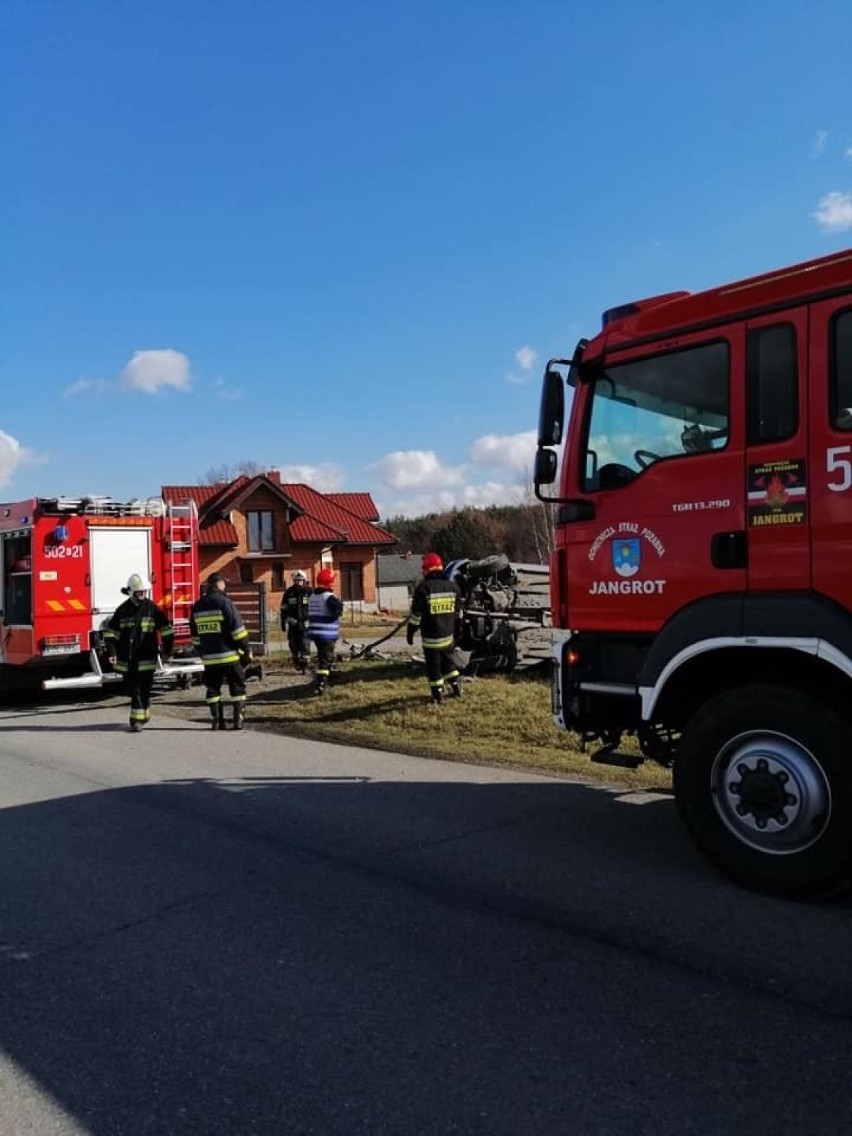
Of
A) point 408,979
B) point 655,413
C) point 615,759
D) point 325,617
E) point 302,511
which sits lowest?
point 408,979

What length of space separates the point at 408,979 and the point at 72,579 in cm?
1054

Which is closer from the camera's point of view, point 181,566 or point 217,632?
point 217,632

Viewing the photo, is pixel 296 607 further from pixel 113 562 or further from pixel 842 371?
pixel 842 371

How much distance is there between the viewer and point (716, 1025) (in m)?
3.27

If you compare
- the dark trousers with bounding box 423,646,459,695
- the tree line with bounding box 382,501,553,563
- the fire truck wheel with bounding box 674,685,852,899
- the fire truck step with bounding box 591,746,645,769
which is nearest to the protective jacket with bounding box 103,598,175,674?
the dark trousers with bounding box 423,646,459,695

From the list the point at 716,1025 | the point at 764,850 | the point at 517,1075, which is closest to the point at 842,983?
the point at 716,1025

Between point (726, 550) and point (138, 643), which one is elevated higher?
point (726, 550)

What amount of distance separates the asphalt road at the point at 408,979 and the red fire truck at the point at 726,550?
444 millimetres

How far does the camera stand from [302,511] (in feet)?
143

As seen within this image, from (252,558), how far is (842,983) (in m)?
40.1

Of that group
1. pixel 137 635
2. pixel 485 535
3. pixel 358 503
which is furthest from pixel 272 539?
pixel 485 535

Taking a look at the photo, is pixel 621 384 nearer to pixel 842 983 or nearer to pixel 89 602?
pixel 842 983

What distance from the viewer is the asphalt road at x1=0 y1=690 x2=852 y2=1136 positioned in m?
2.84

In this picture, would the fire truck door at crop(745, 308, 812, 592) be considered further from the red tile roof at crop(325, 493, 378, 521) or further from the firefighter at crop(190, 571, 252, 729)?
the red tile roof at crop(325, 493, 378, 521)
